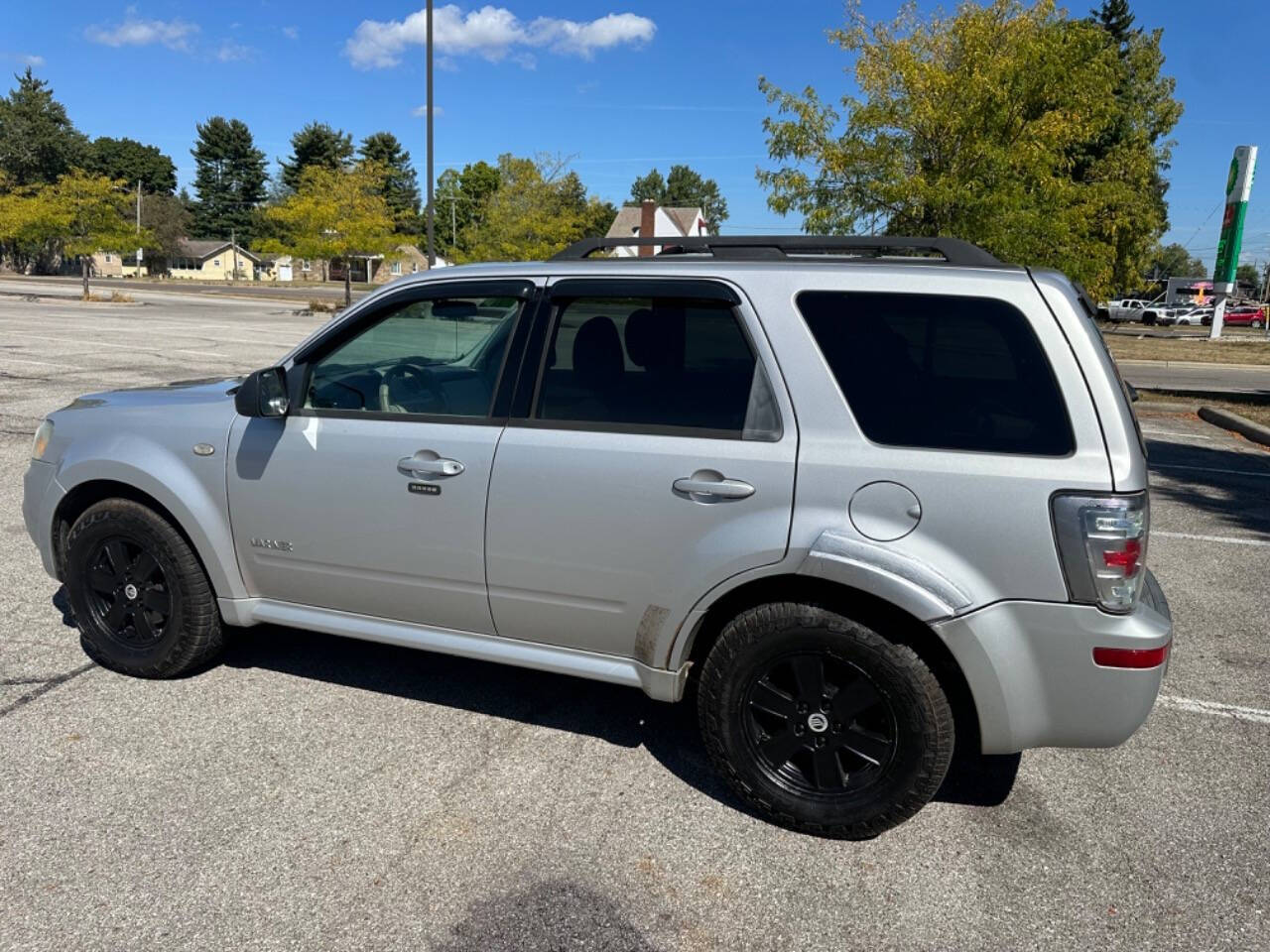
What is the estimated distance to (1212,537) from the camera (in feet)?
22.7

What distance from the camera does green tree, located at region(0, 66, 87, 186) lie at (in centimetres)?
8806

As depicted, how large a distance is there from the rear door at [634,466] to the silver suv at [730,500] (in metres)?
0.01

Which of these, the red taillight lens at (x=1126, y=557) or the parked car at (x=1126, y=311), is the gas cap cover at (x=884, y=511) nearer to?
the red taillight lens at (x=1126, y=557)

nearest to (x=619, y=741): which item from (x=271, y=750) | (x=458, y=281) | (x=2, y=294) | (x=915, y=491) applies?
(x=271, y=750)

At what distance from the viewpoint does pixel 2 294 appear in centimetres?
3694

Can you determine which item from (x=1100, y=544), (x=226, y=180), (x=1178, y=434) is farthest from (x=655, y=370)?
(x=226, y=180)

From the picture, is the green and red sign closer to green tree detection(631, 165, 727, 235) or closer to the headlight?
the headlight

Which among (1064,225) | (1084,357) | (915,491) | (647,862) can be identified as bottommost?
(647,862)

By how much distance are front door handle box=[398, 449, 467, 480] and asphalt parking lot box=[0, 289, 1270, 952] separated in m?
1.05

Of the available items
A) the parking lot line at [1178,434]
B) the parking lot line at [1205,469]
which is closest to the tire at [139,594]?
the parking lot line at [1205,469]

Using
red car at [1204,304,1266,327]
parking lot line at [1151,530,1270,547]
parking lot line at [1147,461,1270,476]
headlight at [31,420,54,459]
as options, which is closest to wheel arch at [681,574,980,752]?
headlight at [31,420,54,459]

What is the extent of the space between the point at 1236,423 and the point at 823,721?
12.5m

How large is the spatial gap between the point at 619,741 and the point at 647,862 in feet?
2.60

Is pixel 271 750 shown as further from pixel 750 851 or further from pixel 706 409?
pixel 706 409
